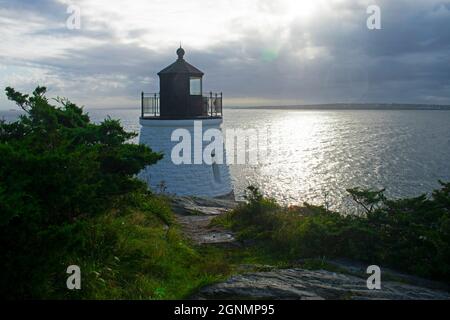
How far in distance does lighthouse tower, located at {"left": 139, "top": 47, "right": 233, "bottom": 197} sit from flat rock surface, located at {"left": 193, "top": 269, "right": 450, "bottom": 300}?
12.8 m

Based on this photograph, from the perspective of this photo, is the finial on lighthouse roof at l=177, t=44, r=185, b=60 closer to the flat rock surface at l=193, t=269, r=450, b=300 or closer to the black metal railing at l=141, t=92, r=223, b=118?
the black metal railing at l=141, t=92, r=223, b=118

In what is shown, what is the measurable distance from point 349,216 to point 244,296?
4.01m

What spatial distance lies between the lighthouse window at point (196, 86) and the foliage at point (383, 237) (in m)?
10.9

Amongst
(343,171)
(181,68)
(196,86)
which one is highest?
(181,68)

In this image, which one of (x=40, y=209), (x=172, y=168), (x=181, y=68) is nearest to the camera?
(x=40, y=209)

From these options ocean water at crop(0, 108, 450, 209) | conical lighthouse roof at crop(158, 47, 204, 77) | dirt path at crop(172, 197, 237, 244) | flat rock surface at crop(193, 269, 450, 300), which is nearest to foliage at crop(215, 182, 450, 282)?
dirt path at crop(172, 197, 237, 244)

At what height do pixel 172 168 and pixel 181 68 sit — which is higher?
pixel 181 68

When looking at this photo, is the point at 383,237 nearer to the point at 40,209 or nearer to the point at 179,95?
the point at 40,209

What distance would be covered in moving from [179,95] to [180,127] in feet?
4.71

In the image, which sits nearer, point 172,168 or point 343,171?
point 172,168

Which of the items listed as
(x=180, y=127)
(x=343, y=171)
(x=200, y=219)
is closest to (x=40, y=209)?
(x=200, y=219)

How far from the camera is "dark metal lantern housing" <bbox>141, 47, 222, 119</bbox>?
18.8 m

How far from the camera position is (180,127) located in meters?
19.0

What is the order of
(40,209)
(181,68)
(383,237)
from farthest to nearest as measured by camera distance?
(181,68)
(383,237)
(40,209)
